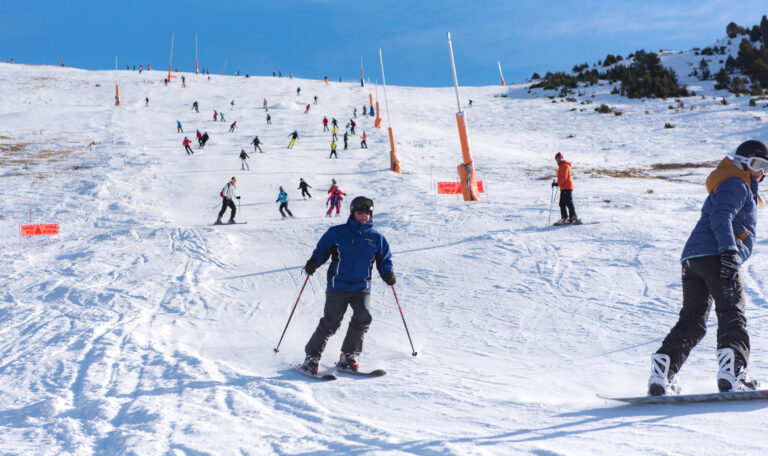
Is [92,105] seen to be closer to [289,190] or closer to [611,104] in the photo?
[289,190]

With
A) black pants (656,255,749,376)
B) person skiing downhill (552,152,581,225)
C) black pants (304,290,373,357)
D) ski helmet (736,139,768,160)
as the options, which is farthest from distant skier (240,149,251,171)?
ski helmet (736,139,768,160)

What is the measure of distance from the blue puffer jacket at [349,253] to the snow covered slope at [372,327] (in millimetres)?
861

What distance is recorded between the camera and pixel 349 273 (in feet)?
15.4

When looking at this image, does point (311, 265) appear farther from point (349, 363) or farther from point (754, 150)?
point (754, 150)

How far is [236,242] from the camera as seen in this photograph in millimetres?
11891

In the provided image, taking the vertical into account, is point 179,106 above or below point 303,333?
above

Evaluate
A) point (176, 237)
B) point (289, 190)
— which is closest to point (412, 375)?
point (176, 237)

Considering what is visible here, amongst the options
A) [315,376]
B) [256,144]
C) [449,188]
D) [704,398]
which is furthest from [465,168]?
[256,144]

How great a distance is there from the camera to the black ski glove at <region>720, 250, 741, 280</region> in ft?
10.9

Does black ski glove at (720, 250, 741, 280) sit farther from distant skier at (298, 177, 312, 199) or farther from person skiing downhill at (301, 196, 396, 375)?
distant skier at (298, 177, 312, 199)

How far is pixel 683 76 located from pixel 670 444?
5566 cm

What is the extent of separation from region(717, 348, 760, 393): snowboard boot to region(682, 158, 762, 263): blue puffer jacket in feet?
2.06

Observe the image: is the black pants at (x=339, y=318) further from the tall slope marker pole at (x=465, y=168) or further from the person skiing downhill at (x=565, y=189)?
the tall slope marker pole at (x=465, y=168)

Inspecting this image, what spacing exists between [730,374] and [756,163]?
1337 millimetres
